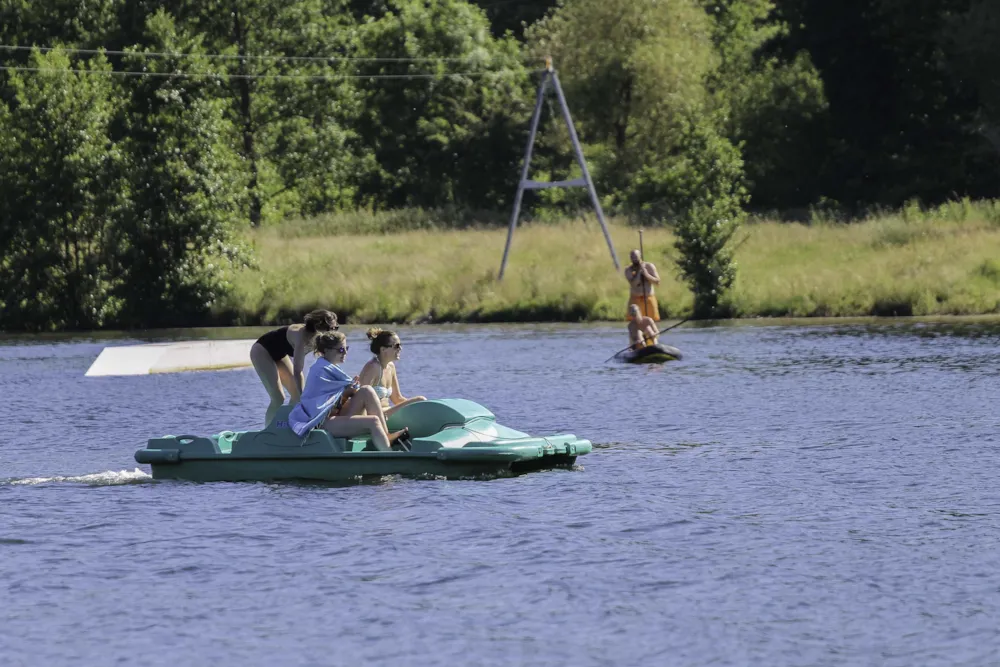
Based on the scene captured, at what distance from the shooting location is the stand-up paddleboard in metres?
29.3

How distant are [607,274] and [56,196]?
14.9 meters

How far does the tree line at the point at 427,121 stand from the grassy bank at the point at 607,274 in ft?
5.36

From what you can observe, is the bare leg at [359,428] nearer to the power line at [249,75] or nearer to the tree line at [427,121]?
the tree line at [427,121]

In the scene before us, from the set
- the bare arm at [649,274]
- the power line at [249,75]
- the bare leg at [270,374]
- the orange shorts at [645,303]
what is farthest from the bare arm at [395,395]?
the power line at [249,75]

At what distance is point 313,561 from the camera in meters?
12.9

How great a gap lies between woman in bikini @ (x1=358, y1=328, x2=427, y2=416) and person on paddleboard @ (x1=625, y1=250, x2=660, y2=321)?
1296cm

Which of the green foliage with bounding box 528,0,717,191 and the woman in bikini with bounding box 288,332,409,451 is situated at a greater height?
the green foliage with bounding box 528,0,717,191

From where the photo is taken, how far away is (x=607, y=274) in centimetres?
4419

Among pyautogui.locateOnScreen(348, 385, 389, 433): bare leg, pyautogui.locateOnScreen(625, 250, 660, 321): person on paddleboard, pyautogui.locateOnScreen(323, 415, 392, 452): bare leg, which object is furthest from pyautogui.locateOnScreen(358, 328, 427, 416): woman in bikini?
pyautogui.locateOnScreen(625, 250, 660, 321): person on paddleboard

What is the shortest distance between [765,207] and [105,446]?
1784 inches

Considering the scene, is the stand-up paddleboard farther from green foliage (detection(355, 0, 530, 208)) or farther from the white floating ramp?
green foliage (detection(355, 0, 530, 208))

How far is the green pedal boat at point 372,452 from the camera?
15.7 m

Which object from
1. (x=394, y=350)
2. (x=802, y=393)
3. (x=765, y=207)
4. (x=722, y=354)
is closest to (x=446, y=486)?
(x=394, y=350)

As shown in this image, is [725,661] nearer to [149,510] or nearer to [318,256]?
[149,510]
